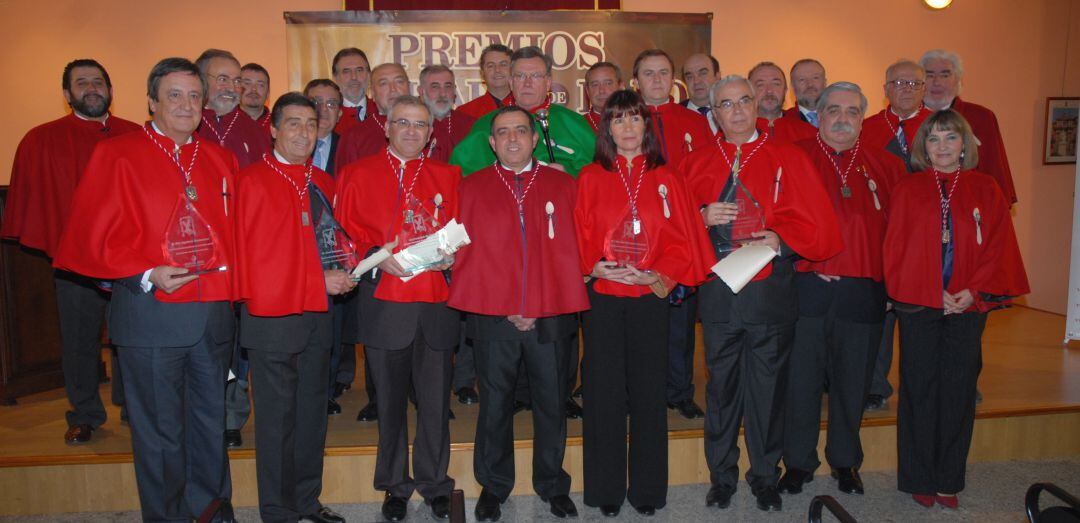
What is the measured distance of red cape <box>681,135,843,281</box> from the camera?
3402 millimetres

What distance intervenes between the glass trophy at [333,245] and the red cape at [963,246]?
2.42m

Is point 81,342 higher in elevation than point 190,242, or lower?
lower

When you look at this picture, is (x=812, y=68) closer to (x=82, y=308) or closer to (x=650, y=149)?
(x=650, y=149)

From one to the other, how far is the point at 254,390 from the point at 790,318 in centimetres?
231

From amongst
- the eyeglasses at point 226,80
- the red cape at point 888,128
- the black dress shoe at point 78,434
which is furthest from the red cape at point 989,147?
the black dress shoe at point 78,434

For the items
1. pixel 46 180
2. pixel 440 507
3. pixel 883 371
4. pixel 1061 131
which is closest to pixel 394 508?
pixel 440 507

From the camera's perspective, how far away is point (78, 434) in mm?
3891

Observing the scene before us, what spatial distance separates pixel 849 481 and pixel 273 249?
114 inches

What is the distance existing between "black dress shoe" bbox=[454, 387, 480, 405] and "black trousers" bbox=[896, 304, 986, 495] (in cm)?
224

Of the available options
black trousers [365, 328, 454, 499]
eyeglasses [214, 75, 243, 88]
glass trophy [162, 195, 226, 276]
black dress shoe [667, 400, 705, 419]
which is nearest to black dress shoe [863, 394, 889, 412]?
black dress shoe [667, 400, 705, 419]

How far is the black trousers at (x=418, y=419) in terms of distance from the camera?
3311 mm

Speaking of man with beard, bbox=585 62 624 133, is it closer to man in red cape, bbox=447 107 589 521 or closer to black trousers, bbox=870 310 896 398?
man in red cape, bbox=447 107 589 521

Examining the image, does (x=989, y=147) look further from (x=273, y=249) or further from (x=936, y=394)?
(x=273, y=249)

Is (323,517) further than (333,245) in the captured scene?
Yes
